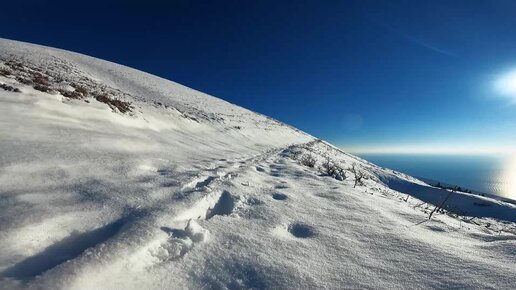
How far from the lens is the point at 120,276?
6.39 ft

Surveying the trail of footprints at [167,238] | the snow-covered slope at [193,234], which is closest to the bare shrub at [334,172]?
the snow-covered slope at [193,234]

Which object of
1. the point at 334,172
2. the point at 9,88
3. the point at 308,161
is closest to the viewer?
the point at 9,88

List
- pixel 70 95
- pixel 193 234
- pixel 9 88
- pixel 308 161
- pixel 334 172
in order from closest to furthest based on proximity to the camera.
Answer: pixel 193 234 → pixel 9 88 → pixel 334 172 → pixel 70 95 → pixel 308 161

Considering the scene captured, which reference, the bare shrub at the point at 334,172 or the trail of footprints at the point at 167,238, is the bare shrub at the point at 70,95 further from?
the bare shrub at the point at 334,172

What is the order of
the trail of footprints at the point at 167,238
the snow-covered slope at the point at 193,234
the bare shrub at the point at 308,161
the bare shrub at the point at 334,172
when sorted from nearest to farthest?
the trail of footprints at the point at 167,238 → the snow-covered slope at the point at 193,234 → the bare shrub at the point at 334,172 → the bare shrub at the point at 308,161

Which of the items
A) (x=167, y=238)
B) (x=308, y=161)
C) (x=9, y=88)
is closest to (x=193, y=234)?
(x=167, y=238)

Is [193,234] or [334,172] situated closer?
[193,234]

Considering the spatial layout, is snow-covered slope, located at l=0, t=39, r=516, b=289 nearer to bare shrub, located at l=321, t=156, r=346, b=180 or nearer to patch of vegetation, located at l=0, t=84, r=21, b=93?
bare shrub, located at l=321, t=156, r=346, b=180

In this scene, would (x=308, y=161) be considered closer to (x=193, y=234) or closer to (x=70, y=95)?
(x=70, y=95)

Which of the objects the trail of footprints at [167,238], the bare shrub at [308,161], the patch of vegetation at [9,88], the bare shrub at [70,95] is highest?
the bare shrub at [308,161]

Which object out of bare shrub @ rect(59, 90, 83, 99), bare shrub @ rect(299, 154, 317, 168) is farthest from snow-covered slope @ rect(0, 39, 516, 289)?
bare shrub @ rect(299, 154, 317, 168)

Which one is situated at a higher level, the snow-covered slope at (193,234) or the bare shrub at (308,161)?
the bare shrub at (308,161)

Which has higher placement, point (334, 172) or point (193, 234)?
point (334, 172)

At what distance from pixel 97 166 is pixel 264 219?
2418 millimetres
